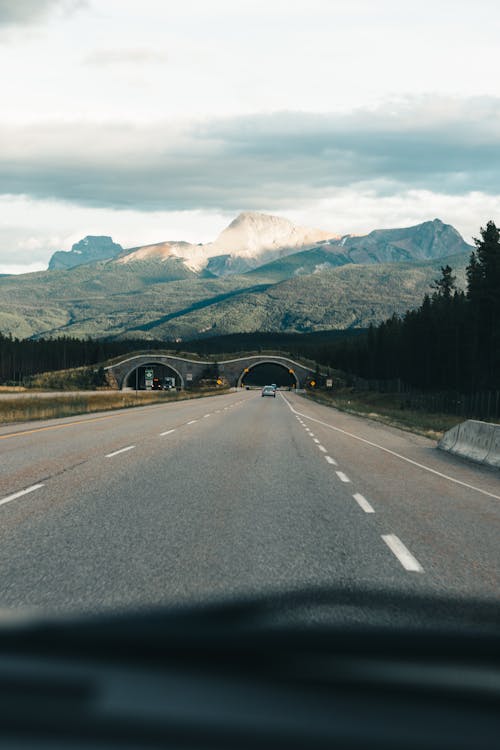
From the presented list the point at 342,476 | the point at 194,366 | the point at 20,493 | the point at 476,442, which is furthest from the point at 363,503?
the point at 194,366

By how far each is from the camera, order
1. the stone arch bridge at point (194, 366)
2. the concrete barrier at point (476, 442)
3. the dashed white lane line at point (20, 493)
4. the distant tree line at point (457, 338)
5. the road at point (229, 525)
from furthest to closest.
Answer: the stone arch bridge at point (194, 366) < the distant tree line at point (457, 338) < the concrete barrier at point (476, 442) < the dashed white lane line at point (20, 493) < the road at point (229, 525)

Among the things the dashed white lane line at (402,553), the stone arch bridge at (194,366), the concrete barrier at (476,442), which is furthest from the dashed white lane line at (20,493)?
the stone arch bridge at (194,366)

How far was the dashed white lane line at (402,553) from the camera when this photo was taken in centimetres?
675

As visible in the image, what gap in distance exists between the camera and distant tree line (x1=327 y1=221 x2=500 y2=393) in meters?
75.7

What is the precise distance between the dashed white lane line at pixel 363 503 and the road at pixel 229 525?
0.03m

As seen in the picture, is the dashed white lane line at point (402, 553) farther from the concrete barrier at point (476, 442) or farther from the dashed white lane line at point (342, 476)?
the concrete barrier at point (476, 442)

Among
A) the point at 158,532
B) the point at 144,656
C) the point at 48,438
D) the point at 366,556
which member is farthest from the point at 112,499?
the point at 48,438

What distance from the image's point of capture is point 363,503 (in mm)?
10742

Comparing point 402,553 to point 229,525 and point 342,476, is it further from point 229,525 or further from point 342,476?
point 342,476

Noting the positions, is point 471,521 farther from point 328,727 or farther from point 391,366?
point 391,366

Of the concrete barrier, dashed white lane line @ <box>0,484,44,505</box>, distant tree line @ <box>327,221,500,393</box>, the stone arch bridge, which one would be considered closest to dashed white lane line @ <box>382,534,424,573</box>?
dashed white lane line @ <box>0,484,44,505</box>

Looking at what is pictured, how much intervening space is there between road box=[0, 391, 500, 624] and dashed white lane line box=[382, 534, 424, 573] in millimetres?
19

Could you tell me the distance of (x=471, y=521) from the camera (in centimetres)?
955

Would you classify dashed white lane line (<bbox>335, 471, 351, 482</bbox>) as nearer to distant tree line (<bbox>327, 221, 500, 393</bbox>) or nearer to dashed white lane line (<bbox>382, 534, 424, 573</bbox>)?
dashed white lane line (<bbox>382, 534, 424, 573</bbox>)
